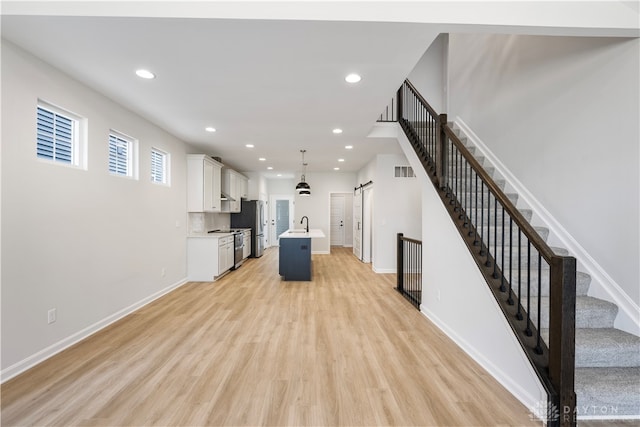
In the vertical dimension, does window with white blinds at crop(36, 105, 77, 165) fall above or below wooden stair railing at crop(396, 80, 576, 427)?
above

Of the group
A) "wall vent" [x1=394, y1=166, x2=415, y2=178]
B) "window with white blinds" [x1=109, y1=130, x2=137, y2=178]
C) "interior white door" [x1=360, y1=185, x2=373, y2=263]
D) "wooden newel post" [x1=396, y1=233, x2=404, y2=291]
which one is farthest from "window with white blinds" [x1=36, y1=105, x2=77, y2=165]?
"interior white door" [x1=360, y1=185, x2=373, y2=263]

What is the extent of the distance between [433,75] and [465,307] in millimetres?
5042

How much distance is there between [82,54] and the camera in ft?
7.80

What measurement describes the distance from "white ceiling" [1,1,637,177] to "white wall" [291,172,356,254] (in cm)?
512

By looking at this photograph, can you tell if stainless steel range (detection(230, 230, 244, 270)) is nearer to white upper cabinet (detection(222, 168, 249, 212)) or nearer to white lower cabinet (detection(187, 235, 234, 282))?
white upper cabinet (detection(222, 168, 249, 212))

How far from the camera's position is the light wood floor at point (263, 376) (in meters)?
1.83

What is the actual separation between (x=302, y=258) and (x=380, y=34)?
4160 mm

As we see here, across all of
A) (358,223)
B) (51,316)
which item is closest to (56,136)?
(51,316)

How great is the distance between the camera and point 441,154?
3.33 m

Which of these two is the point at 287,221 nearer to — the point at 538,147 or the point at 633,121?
the point at 538,147

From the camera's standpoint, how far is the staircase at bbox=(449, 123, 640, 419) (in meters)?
1.76

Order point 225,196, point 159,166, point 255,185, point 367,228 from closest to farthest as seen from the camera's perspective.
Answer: point 159,166 → point 225,196 → point 367,228 → point 255,185

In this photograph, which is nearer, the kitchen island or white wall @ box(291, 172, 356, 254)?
the kitchen island

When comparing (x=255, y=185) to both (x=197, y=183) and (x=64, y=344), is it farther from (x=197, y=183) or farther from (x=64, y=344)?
(x=64, y=344)
